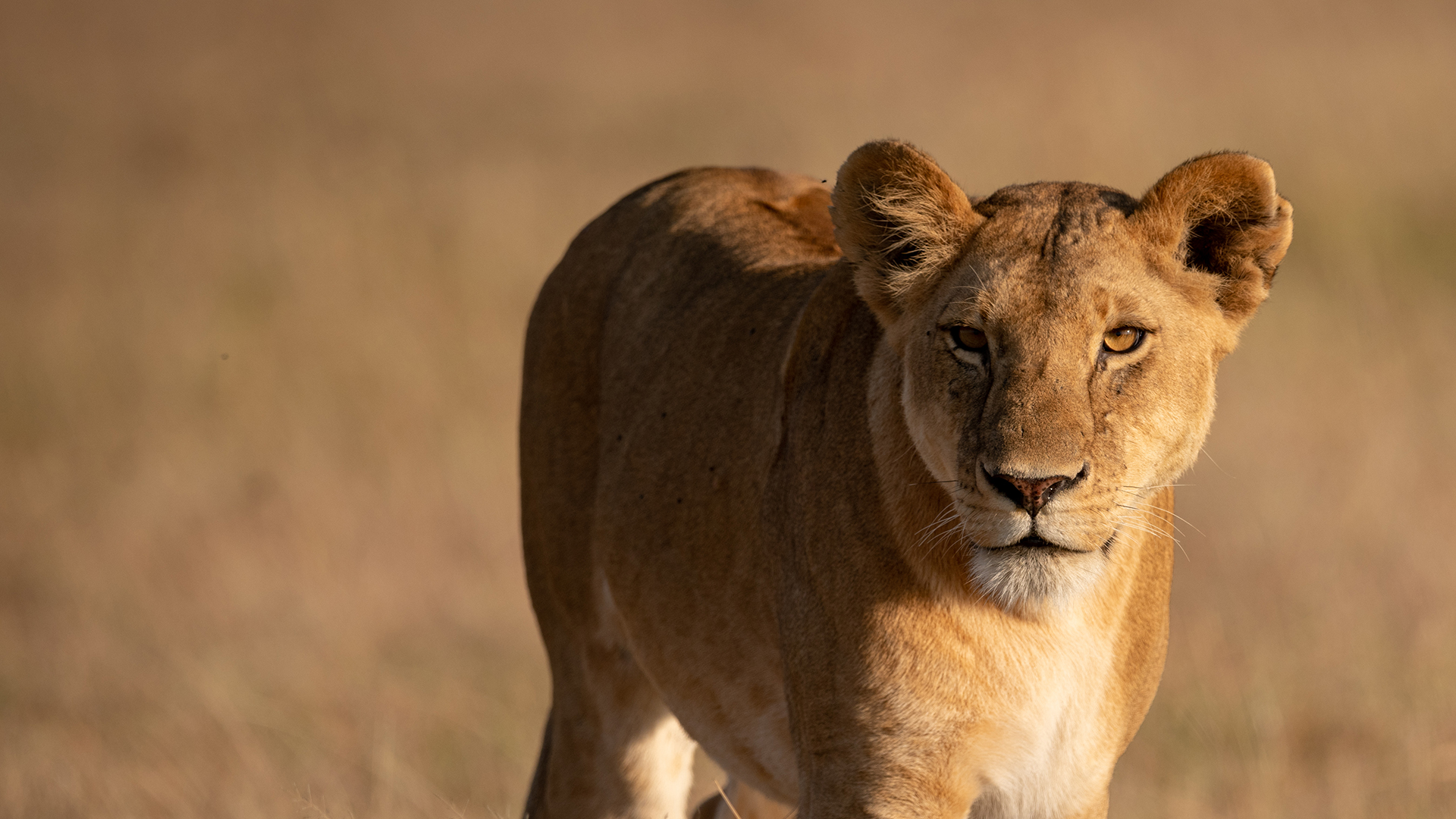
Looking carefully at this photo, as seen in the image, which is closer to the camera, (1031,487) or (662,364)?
(1031,487)

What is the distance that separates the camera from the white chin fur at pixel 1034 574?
2594 mm

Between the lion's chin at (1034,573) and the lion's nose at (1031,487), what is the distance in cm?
8

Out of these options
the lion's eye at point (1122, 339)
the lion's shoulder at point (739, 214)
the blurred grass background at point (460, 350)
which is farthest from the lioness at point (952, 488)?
the blurred grass background at point (460, 350)

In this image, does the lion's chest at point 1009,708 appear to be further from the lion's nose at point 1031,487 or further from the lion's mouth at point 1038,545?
the lion's nose at point 1031,487

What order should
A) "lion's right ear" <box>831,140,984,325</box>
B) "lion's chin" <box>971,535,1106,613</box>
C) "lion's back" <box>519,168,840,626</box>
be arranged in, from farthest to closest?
"lion's back" <box>519,168,840,626</box>
"lion's right ear" <box>831,140,984,325</box>
"lion's chin" <box>971,535,1106,613</box>

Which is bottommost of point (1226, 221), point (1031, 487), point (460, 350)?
point (460, 350)

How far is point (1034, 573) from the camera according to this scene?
2623mm

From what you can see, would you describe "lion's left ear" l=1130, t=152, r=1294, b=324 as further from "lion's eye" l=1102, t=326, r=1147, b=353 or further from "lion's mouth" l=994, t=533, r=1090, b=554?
"lion's mouth" l=994, t=533, r=1090, b=554

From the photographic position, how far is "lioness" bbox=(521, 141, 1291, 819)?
103 inches

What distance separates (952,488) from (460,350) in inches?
369

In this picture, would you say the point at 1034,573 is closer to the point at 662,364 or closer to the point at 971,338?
the point at 971,338

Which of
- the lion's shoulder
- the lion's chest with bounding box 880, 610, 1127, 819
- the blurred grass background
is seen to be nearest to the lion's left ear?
the lion's chest with bounding box 880, 610, 1127, 819

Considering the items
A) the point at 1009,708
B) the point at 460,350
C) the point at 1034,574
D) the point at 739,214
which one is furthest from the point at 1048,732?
the point at 460,350

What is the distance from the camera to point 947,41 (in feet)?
55.6
